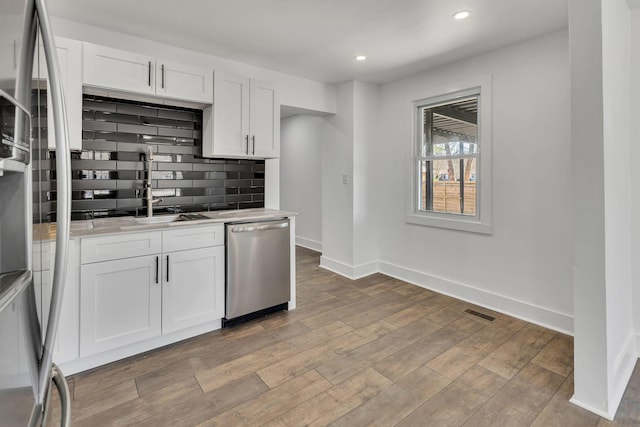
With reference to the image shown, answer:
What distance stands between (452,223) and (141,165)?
3084 millimetres

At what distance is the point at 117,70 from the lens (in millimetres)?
2395

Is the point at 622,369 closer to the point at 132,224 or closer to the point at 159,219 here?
the point at 132,224

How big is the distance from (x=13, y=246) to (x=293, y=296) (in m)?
2.70

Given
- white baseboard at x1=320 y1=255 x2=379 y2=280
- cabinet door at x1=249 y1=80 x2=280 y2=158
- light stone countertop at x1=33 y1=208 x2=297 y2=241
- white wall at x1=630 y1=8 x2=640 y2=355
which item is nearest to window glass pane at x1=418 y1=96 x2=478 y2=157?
white wall at x1=630 y1=8 x2=640 y2=355

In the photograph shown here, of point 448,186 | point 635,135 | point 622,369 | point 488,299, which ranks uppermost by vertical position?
point 635,135

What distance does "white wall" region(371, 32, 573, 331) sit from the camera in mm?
2688

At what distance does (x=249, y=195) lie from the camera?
11.6 feet

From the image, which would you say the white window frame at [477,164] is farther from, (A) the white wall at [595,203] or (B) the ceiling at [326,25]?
(A) the white wall at [595,203]

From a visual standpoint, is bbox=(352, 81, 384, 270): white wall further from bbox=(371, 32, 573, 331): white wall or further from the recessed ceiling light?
the recessed ceiling light

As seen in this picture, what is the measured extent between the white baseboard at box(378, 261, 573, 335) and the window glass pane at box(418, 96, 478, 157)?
1.41 m

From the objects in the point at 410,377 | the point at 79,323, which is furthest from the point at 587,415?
the point at 79,323

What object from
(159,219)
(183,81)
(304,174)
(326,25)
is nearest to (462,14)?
(326,25)

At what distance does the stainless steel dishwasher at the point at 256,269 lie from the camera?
2711mm

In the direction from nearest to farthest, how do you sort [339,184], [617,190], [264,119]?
[617,190] → [264,119] → [339,184]
